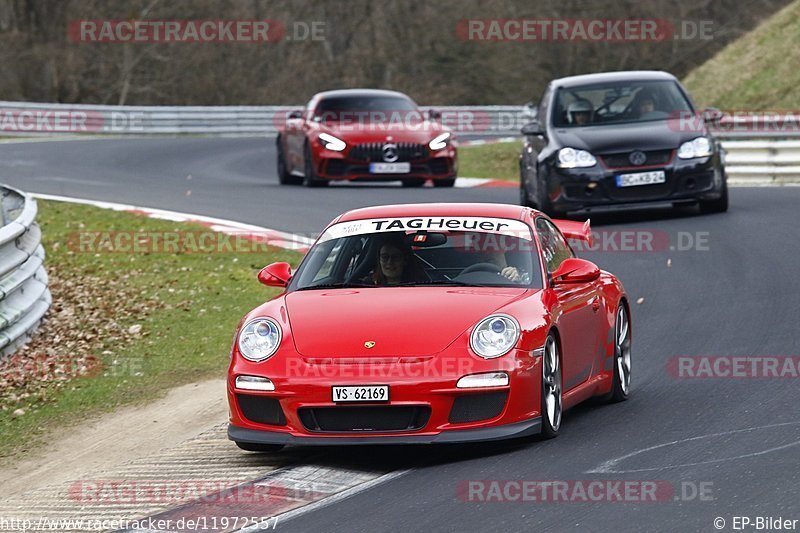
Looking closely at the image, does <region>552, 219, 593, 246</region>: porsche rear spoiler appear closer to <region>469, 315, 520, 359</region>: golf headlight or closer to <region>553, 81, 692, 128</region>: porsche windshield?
<region>469, 315, 520, 359</region>: golf headlight

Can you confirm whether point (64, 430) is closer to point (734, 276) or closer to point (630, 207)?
point (734, 276)

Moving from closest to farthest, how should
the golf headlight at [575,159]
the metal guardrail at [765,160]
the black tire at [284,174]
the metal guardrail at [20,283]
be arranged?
the metal guardrail at [20,283] → the golf headlight at [575,159] → the metal guardrail at [765,160] → the black tire at [284,174]

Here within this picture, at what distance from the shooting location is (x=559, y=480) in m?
7.00

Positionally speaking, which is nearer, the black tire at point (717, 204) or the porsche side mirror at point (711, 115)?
the black tire at point (717, 204)

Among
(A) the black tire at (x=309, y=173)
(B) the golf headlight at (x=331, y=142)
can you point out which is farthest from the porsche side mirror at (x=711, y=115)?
(A) the black tire at (x=309, y=173)

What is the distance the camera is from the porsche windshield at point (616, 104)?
709 inches

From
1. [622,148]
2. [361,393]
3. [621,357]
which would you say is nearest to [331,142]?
[622,148]

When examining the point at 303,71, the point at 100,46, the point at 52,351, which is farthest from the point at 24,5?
the point at 52,351

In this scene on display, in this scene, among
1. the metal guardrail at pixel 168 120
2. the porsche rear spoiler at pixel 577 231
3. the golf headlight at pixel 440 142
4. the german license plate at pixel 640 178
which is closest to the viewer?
the porsche rear spoiler at pixel 577 231

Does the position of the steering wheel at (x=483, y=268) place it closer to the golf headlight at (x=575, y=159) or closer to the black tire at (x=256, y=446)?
the black tire at (x=256, y=446)

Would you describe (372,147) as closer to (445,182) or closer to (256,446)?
(445,182)

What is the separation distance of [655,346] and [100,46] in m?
45.2

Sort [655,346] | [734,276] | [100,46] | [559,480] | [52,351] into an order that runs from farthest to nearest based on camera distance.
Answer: [100,46]
[734,276]
[52,351]
[655,346]
[559,480]

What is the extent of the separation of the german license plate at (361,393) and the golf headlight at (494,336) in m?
0.52
